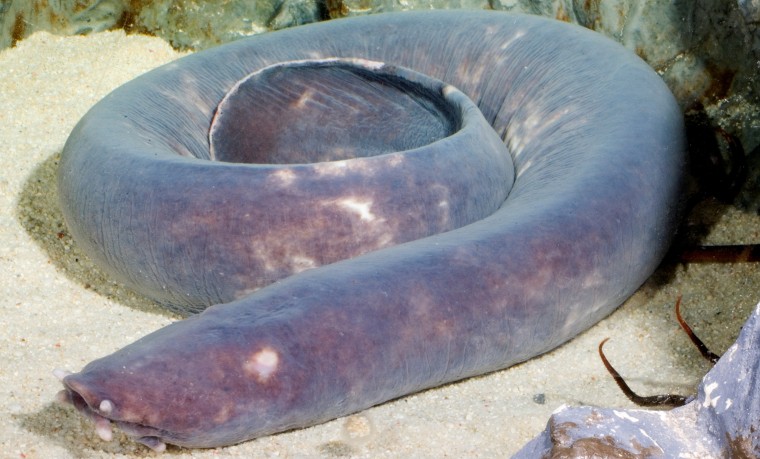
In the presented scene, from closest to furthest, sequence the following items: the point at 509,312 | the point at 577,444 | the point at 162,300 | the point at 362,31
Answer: the point at 577,444
the point at 509,312
the point at 162,300
the point at 362,31

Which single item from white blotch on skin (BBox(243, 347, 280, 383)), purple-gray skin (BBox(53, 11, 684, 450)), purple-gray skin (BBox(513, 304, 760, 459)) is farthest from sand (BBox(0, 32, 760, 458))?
purple-gray skin (BBox(513, 304, 760, 459))

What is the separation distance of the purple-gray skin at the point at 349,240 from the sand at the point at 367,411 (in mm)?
62

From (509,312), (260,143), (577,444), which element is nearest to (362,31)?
(260,143)

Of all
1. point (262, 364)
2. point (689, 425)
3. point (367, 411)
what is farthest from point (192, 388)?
point (689, 425)

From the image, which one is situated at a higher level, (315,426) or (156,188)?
(156,188)

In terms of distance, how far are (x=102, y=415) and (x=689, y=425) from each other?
1.01 metres

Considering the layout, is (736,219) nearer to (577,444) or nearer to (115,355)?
(577,444)

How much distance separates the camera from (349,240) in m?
1.98

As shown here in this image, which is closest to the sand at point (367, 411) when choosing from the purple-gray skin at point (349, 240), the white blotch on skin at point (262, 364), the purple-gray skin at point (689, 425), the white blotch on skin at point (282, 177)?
the purple-gray skin at point (349, 240)

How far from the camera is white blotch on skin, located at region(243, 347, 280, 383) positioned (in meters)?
1.48

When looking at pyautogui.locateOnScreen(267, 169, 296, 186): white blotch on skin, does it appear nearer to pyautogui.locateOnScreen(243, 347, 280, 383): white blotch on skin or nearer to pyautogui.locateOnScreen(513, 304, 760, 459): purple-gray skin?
pyautogui.locateOnScreen(243, 347, 280, 383): white blotch on skin

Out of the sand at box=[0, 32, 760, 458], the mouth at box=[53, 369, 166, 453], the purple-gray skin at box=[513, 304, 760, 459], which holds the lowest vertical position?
the sand at box=[0, 32, 760, 458]

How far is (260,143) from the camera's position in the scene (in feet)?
9.16

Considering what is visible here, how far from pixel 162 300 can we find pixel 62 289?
1.20 ft
